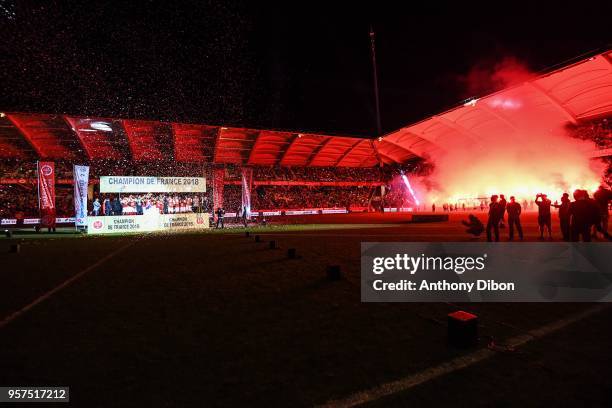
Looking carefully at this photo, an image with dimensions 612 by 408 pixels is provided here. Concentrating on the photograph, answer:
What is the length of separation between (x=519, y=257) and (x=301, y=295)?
18.6 feet

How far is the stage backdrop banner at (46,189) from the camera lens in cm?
1843

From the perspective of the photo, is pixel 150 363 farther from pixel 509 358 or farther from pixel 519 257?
pixel 519 257

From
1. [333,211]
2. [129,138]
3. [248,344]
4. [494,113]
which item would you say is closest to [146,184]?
[129,138]

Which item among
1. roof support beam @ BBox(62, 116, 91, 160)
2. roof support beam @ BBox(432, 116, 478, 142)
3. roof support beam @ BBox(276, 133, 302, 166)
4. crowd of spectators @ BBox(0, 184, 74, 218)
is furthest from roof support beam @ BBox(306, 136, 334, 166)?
crowd of spectators @ BBox(0, 184, 74, 218)

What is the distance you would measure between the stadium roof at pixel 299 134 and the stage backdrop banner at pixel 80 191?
7.99 metres

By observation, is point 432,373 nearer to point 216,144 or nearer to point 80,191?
point 80,191

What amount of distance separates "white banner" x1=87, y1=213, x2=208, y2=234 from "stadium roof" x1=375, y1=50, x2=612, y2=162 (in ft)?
63.7

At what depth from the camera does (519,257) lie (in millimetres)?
7637

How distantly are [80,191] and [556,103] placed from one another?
32477 millimetres

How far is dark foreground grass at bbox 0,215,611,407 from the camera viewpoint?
2.52 metres

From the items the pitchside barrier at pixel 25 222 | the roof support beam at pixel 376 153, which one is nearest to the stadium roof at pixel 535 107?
the roof support beam at pixel 376 153

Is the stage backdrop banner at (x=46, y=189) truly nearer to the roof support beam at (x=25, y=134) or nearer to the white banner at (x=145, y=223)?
the white banner at (x=145, y=223)

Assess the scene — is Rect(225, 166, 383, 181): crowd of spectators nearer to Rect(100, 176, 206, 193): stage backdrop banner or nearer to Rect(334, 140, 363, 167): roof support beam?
Rect(334, 140, 363, 167): roof support beam

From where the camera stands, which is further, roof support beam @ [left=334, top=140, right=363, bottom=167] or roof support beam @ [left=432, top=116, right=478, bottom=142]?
roof support beam @ [left=334, top=140, right=363, bottom=167]
